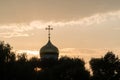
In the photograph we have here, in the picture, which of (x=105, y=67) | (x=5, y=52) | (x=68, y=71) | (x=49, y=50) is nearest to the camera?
(x=5, y=52)

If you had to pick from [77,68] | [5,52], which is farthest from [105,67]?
[5,52]

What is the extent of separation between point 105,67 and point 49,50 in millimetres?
14188

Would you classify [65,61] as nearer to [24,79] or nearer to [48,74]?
[48,74]

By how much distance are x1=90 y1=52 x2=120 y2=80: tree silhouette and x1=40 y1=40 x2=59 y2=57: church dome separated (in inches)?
401

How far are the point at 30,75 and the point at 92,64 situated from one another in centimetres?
4102

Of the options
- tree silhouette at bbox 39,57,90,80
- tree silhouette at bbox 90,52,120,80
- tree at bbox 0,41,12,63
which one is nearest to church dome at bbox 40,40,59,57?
tree silhouette at bbox 39,57,90,80

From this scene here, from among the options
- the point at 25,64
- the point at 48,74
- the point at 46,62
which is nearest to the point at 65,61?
the point at 46,62

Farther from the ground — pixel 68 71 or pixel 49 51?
pixel 49 51

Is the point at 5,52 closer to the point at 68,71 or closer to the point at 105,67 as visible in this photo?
the point at 68,71

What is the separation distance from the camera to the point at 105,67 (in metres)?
104

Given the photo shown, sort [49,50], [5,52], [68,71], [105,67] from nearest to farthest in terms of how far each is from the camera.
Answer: [5,52] → [68,71] → [105,67] → [49,50]

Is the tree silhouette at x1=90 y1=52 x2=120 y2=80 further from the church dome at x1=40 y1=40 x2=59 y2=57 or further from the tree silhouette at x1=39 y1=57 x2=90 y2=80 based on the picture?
the church dome at x1=40 y1=40 x2=59 y2=57

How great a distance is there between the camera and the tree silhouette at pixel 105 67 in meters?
103

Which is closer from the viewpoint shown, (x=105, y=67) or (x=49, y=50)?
(x=105, y=67)
